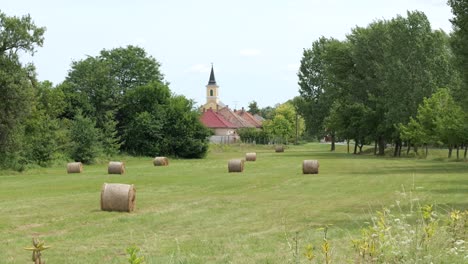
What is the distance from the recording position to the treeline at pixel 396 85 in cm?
5709

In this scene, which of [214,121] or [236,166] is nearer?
[236,166]

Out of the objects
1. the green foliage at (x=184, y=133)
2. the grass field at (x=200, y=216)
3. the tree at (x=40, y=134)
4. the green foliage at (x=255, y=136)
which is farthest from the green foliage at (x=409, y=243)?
the green foliage at (x=255, y=136)

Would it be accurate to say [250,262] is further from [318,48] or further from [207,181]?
[318,48]

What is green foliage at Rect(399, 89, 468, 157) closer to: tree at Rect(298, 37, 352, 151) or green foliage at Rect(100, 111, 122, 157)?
tree at Rect(298, 37, 352, 151)

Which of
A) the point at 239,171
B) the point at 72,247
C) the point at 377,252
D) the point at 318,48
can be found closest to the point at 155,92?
the point at 318,48

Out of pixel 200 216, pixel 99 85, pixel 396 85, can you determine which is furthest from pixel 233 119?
pixel 200 216

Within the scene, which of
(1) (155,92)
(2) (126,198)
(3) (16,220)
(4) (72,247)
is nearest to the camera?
(4) (72,247)

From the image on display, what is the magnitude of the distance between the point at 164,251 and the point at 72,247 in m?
2.27

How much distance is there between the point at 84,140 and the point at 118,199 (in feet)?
139

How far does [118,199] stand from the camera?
19922 millimetres

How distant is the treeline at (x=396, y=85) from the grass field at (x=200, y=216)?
55.8 feet

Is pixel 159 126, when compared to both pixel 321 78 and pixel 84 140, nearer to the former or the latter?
pixel 84 140

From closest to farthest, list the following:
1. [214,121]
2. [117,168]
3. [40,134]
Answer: [117,168], [40,134], [214,121]

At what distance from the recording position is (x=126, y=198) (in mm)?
19828
